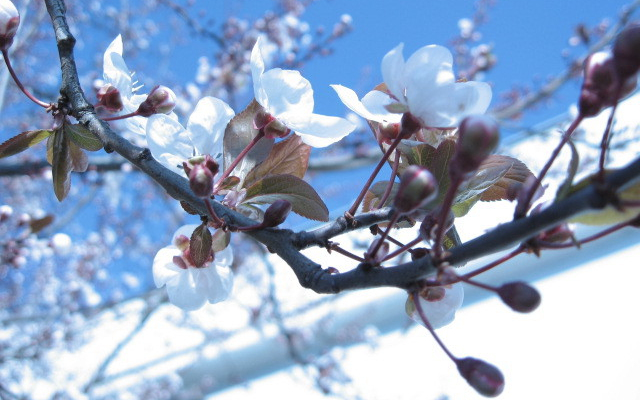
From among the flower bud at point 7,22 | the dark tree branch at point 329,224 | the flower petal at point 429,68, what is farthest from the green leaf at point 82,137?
the flower petal at point 429,68

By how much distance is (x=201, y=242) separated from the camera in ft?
1.69

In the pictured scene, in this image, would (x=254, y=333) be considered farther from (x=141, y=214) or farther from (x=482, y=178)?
(x=482, y=178)

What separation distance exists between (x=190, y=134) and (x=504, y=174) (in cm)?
32

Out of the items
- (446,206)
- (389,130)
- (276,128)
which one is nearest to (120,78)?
(276,128)

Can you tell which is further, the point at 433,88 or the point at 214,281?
the point at 214,281

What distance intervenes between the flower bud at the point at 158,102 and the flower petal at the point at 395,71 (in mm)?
262

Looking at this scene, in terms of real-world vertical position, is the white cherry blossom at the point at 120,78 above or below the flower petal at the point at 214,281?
above

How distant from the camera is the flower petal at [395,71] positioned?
0.45m

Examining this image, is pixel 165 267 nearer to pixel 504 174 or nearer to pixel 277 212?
pixel 277 212

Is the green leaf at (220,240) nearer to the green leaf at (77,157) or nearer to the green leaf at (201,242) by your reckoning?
the green leaf at (201,242)

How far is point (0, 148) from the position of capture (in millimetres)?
559

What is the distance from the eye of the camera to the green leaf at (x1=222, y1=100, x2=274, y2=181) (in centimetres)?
54

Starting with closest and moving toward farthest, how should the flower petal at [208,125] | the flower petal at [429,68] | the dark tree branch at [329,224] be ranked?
the dark tree branch at [329,224] → the flower petal at [429,68] → the flower petal at [208,125]

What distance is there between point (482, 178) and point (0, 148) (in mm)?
503
